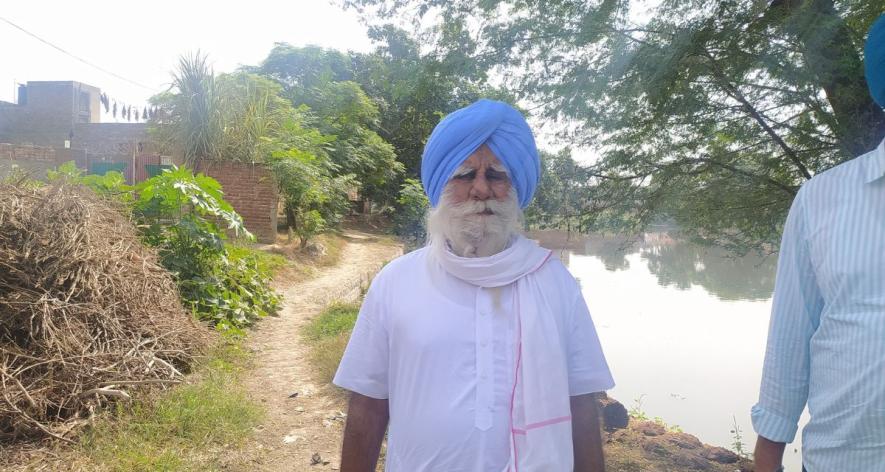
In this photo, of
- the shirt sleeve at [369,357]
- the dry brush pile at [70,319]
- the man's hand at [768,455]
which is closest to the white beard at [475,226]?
the shirt sleeve at [369,357]

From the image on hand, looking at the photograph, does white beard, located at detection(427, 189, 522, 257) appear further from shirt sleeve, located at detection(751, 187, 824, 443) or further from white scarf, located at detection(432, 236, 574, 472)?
shirt sleeve, located at detection(751, 187, 824, 443)

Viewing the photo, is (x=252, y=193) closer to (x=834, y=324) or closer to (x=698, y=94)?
(x=698, y=94)

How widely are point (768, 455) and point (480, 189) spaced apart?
0.99 meters

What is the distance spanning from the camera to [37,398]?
137 inches

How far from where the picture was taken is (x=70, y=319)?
3945mm

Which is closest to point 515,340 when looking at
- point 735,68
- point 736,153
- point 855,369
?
point 855,369

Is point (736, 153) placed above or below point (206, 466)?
above

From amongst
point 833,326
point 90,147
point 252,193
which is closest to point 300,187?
point 252,193

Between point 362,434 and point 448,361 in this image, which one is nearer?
point 448,361

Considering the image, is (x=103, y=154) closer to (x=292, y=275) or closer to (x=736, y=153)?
(x=292, y=275)

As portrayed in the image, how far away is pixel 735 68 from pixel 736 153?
77cm

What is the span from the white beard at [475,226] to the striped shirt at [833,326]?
698 millimetres

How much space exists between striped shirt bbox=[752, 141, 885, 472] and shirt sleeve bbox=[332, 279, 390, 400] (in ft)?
3.17

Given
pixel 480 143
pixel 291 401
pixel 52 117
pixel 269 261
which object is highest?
pixel 52 117
